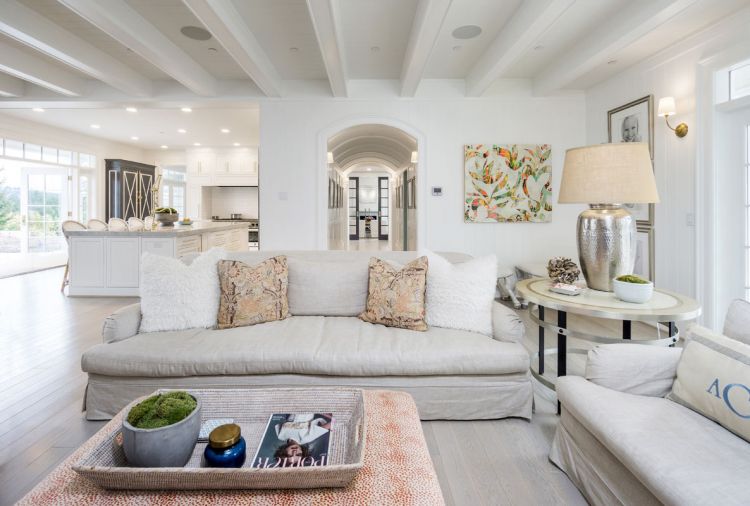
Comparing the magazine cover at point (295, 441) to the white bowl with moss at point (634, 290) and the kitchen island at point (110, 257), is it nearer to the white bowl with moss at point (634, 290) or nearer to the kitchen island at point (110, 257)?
the white bowl with moss at point (634, 290)

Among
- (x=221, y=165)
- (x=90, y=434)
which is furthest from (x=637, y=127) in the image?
(x=221, y=165)

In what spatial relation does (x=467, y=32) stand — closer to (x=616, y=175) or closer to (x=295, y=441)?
(x=616, y=175)

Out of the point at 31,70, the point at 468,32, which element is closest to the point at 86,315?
the point at 31,70

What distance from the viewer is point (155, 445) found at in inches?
42.2

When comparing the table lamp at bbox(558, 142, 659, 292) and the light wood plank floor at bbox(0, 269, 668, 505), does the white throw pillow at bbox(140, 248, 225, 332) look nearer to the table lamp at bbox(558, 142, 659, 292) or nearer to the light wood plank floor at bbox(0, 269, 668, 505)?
the light wood plank floor at bbox(0, 269, 668, 505)

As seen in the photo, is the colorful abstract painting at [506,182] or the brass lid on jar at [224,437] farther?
the colorful abstract painting at [506,182]

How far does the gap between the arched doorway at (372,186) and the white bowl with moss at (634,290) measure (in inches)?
A: 153

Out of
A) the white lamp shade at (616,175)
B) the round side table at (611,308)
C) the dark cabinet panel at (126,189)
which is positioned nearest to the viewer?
the round side table at (611,308)

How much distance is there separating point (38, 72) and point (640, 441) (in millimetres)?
6491

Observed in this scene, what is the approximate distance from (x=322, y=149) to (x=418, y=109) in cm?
139

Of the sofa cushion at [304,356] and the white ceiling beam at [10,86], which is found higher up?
the white ceiling beam at [10,86]

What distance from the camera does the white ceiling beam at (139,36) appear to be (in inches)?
124

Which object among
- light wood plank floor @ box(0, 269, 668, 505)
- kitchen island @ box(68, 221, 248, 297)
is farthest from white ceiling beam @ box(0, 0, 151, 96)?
light wood plank floor @ box(0, 269, 668, 505)

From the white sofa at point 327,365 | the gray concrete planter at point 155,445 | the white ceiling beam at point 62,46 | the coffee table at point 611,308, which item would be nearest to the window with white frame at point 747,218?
the coffee table at point 611,308
